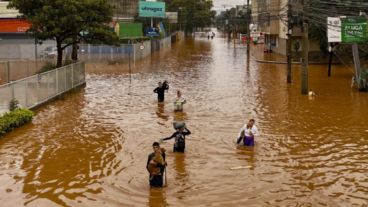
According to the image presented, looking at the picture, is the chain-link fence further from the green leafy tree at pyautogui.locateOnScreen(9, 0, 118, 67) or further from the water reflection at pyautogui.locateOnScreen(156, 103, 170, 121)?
the water reflection at pyautogui.locateOnScreen(156, 103, 170, 121)

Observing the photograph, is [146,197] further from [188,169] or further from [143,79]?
[143,79]

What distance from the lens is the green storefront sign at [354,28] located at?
2922cm

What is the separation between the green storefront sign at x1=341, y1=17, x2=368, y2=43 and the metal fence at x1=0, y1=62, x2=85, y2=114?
1561cm

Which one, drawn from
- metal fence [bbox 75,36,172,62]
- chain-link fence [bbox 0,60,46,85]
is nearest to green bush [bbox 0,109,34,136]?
chain-link fence [bbox 0,60,46,85]

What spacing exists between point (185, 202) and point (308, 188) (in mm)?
3072

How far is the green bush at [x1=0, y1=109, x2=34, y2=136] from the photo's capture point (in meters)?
18.8

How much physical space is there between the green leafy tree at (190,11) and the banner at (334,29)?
110 meters

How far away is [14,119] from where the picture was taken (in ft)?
64.6

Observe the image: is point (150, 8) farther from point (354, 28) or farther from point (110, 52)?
point (354, 28)

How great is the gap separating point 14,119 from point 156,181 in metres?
9.28

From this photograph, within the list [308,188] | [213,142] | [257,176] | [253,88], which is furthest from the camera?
[253,88]

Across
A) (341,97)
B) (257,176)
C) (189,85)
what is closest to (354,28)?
(341,97)

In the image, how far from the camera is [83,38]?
3228 centimetres

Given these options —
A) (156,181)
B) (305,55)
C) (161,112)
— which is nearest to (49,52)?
(305,55)
